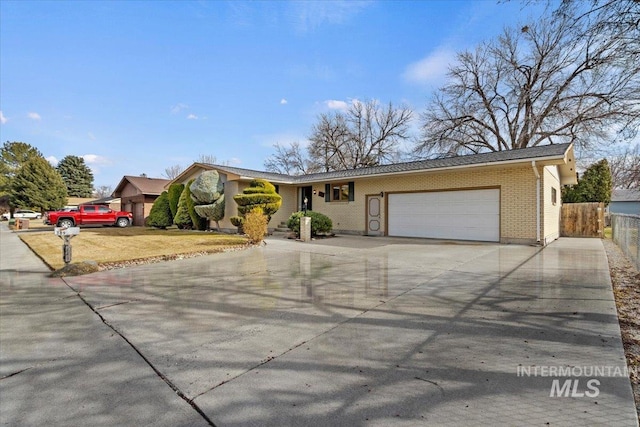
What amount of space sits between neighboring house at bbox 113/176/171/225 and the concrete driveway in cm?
1997

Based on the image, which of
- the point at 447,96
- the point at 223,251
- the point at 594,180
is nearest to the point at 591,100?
the point at 594,180

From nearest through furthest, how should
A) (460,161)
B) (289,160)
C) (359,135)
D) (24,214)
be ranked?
1. (460,161)
2. (359,135)
3. (289,160)
4. (24,214)

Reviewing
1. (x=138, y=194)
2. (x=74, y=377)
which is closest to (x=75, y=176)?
(x=138, y=194)

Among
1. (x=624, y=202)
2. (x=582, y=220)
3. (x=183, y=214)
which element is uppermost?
(x=624, y=202)

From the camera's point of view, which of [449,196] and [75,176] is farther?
[75,176]

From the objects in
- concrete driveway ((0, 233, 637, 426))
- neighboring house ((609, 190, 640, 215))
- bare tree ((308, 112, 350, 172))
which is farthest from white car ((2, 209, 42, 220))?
neighboring house ((609, 190, 640, 215))

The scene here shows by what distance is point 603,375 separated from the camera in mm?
2467

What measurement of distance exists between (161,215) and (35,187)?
27.9 metres

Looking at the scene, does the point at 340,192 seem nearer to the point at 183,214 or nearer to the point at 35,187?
Answer: the point at 183,214

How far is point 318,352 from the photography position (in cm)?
299

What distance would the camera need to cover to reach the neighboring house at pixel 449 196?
37.0 ft

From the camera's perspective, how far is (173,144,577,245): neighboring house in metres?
11.3

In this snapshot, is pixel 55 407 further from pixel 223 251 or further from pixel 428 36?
pixel 428 36

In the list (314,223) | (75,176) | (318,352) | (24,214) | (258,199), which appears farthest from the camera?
(75,176)
